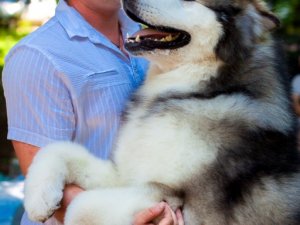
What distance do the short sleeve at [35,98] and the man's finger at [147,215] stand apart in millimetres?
560

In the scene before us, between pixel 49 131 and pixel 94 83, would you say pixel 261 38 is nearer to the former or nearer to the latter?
pixel 94 83

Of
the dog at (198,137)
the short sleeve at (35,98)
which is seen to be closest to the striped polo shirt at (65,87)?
the short sleeve at (35,98)

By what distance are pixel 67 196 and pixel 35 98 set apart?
17.1 inches

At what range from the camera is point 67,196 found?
252cm

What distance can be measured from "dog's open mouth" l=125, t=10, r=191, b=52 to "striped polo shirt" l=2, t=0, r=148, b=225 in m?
0.18

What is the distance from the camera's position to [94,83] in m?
2.73

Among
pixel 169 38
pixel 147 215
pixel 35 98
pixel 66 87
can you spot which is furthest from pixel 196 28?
pixel 147 215

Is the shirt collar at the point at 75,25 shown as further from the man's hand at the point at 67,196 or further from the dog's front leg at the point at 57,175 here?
the man's hand at the point at 67,196

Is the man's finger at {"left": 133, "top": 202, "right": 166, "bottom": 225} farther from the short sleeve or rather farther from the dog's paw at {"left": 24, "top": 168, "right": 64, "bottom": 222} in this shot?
the short sleeve

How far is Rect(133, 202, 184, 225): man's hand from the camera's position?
2354 mm

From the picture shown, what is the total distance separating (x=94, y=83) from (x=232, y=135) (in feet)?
2.09

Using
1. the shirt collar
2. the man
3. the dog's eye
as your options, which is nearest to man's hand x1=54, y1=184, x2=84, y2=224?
the man

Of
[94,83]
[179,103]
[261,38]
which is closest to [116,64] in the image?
[94,83]

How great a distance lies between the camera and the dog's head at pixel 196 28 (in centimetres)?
268
